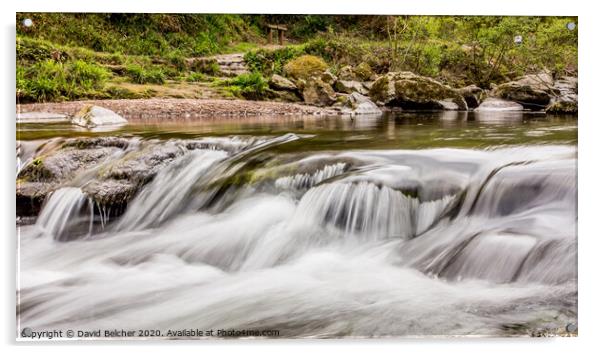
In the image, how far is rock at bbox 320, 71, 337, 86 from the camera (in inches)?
124

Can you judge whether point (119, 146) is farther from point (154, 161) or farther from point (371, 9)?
point (371, 9)

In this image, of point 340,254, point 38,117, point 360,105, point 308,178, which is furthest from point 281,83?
point 38,117

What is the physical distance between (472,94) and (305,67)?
1.02m

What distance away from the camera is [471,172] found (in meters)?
2.93

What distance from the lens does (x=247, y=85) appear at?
3115 mm

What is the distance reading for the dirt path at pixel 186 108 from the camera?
3.03 metres

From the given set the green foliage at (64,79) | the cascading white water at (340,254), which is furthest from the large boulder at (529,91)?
the green foliage at (64,79)

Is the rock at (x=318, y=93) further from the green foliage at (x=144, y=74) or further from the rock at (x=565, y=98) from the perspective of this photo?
the rock at (x=565, y=98)

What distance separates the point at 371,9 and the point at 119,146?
5.41ft

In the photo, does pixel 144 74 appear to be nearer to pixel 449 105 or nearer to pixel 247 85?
pixel 247 85

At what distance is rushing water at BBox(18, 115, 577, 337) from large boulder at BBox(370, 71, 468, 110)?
12.7 inches

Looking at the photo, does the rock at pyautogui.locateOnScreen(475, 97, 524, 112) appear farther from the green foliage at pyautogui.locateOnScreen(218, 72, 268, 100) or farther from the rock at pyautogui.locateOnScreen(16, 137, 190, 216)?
the rock at pyautogui.locateOnScreen(16, 137, 190, 216)

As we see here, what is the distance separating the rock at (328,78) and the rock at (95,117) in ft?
3.90
